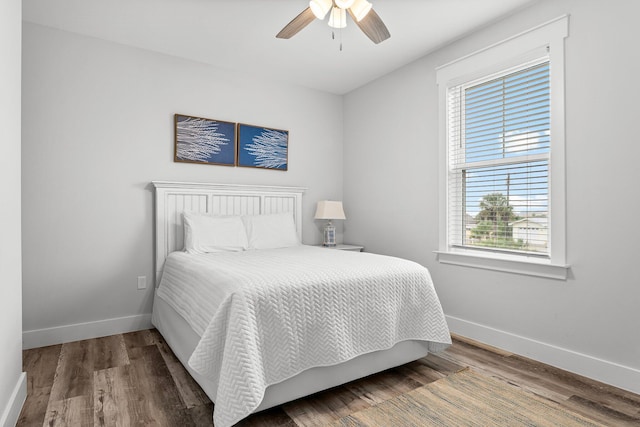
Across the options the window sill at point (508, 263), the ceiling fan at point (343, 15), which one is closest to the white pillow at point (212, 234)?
the ceiling fan at point (343, 15)

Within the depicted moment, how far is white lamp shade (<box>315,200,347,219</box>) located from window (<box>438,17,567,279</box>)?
129 cm

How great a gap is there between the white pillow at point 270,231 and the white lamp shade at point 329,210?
43 centimetres

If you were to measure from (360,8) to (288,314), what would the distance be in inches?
72.3

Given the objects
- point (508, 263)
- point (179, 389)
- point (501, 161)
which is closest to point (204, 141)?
point (179, 389)

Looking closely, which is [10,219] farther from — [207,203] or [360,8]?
[360,8]

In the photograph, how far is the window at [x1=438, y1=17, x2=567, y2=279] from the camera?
8.05ft

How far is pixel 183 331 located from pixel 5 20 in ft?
6.42

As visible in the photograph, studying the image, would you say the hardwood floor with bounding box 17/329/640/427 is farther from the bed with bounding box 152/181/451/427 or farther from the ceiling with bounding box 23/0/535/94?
the ceiling with bounding box 23/0/535/94

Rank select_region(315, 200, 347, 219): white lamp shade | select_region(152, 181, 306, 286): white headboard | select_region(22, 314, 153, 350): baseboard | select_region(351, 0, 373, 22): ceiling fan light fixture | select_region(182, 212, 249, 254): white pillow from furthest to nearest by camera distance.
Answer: select_region(315, 200, 347, 219): white lamp shade, select_region(152, 181, 306, 286): white headboard, select_region(182, 212, 249, 254): white pillow, select_region(22, 314, 153, 350): baseboard, select_region(351, 0, 373, 22): ceiling fan light fixture

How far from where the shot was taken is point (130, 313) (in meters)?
3.21

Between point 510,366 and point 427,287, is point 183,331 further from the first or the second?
point 510,366

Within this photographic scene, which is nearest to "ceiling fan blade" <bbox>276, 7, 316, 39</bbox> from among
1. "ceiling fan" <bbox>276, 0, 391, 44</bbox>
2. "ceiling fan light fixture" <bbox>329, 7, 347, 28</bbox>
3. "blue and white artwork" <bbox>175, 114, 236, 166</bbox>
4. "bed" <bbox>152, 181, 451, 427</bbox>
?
"ceiling fan" <bbox>276, 0, 391, 44</bbox>

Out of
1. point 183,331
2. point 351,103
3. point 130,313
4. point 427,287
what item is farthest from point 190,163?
point 427,287

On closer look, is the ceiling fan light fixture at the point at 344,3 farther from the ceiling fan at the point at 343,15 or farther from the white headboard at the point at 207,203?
the white headboard at the point at 207,203
